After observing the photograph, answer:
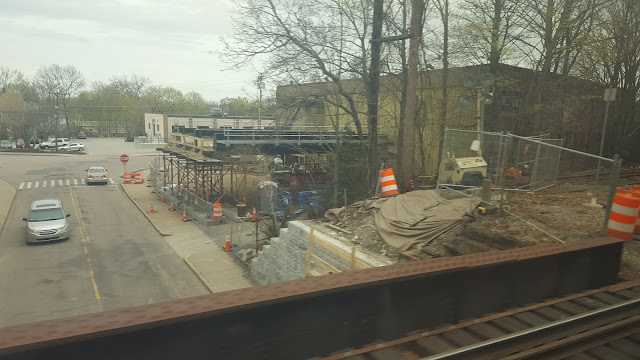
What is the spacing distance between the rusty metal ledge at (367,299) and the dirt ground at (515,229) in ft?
4.67

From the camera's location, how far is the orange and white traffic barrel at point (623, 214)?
6.72m

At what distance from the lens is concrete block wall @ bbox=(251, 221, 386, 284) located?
8.42 metres

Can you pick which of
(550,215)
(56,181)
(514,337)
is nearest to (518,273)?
(514,337)

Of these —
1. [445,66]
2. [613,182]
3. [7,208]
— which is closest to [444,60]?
[445,66]

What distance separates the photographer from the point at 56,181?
106 feet

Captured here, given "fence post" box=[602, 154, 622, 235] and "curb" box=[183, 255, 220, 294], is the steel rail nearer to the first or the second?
"fence post" box=[602, 154, 622, 235]

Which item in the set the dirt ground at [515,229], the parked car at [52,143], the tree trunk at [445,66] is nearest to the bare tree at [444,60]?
the tree trunk at [445,66]

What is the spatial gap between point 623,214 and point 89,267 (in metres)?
15.0

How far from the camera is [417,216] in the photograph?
27.0 feet

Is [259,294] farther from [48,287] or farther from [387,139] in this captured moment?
[387,139]

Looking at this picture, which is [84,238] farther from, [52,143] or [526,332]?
[52,143]

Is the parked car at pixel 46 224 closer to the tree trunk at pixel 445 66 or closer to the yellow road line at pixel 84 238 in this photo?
the yellow road line at pixel 84 238

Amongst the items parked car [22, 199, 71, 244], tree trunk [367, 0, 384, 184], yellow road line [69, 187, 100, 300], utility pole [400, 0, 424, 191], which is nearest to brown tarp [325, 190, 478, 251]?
utility pole [400, 0, 424, 191]

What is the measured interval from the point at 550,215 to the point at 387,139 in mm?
12318
